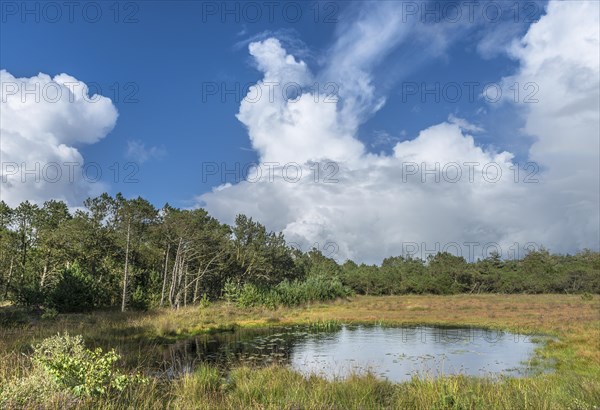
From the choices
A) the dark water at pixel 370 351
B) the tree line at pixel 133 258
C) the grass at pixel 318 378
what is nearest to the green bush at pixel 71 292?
the tree line at pixel 133 258

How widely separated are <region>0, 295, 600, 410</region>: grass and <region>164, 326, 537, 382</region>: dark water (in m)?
1.86

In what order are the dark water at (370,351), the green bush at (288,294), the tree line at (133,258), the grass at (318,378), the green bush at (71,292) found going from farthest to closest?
1. the green bush at (288,294)
2. the tree line at (133,258)
3. the green bush at (71,292)
4. the dark water at (370,351)
5. the grass at (318,378)

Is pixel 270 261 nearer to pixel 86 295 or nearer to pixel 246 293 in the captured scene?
pixel 246 293

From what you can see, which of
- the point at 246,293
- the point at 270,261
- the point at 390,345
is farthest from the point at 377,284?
the point at 390,345

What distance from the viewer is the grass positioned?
A: 8.38 meters

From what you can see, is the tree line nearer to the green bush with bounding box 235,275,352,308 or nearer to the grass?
the green bush with bounding box 235,275,352,308

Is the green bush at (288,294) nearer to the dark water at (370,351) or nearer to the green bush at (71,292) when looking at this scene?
the dark water at (370,351)

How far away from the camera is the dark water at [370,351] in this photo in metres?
18.2

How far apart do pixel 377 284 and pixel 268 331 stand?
191 feet

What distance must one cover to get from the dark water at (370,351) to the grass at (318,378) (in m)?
1.86

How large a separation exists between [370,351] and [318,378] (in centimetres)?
1207

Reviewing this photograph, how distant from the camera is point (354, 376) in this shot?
11461mm

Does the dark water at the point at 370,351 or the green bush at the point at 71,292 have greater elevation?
the green bush at the point at 71,292

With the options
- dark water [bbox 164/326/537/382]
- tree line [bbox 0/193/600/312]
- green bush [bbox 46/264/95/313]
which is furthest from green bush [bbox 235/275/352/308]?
green bush [bbox 46/264/95/313]
